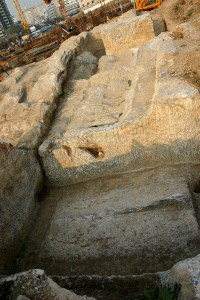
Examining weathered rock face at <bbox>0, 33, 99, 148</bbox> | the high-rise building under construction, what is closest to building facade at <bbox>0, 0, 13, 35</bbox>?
the high-rise building under construction

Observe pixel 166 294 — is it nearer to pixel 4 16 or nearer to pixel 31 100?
pixel 31 100

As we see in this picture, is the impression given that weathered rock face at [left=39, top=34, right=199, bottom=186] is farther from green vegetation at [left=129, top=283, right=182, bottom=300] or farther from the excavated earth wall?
green vegetation at [left=129, top=283, right=182, bottom=300]

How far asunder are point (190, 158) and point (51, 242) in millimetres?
2268

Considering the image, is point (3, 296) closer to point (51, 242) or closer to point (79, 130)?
point (51, 242)

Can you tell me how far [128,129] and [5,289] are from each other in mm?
2361

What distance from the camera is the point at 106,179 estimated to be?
3.61 m

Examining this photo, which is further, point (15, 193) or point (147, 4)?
point (147, 4)

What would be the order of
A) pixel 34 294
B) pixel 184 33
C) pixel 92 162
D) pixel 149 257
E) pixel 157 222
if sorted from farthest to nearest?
pixel 184 33 → pixel 92 162 → pixel 157 222 → pixel 149 257 → pixel 34 294

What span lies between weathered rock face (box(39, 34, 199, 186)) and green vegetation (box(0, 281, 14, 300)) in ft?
6.17

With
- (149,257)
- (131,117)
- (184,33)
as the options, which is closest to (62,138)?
(131,117)

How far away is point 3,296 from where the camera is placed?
190 centimetres

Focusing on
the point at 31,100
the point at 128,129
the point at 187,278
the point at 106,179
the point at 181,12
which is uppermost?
the point at 181,12

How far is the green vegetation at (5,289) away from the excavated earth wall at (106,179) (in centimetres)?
77

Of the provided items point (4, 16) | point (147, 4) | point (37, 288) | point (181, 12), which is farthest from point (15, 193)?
point (4, 16)
